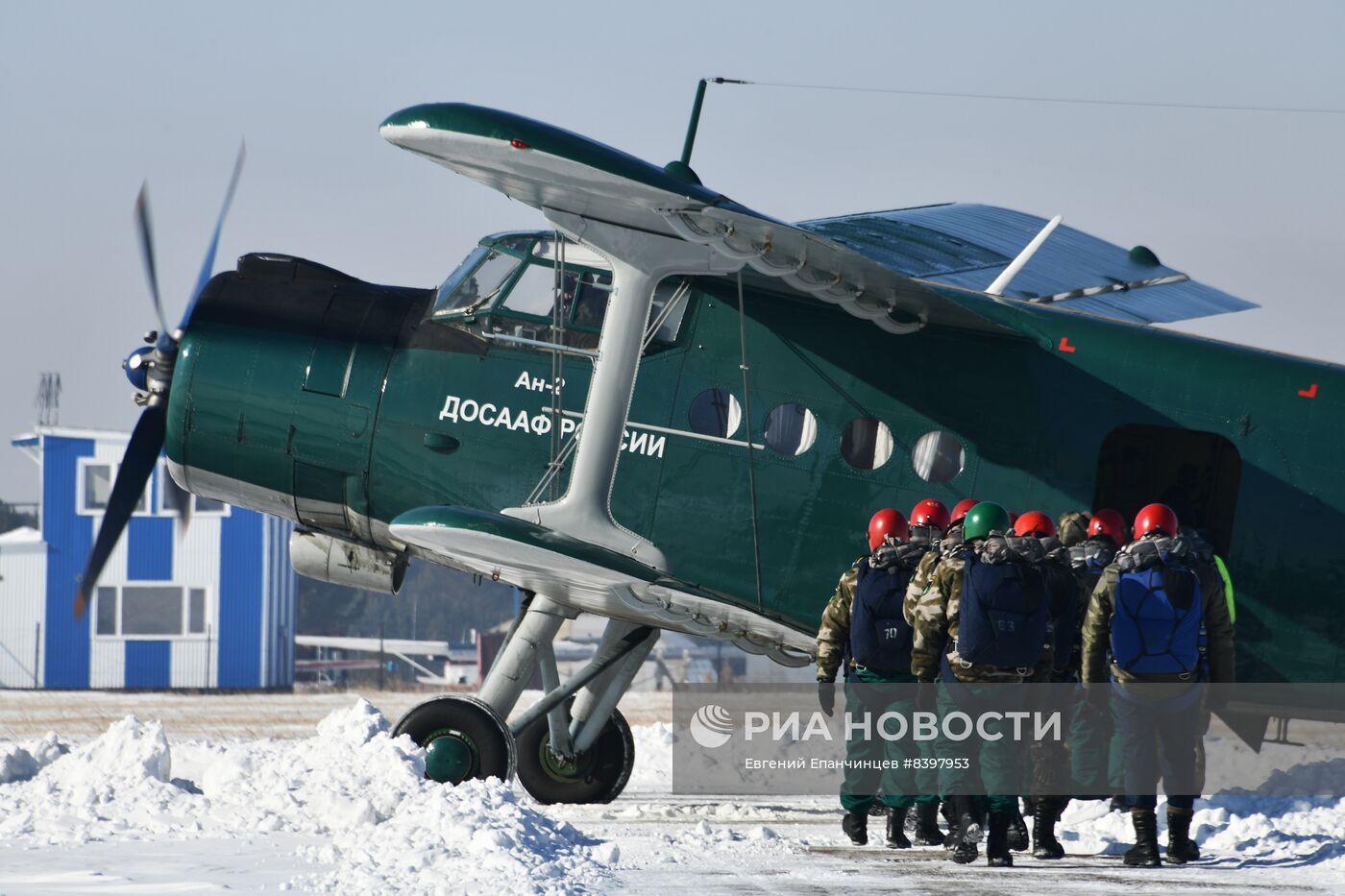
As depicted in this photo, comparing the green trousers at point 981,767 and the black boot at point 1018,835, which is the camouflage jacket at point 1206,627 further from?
the black boot at point 1018,835

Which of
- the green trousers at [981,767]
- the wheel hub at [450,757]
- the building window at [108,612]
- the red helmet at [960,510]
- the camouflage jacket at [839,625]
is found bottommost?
the building window at [108,612]

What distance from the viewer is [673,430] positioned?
11633 mm

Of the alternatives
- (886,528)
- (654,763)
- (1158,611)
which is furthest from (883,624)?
A: (654,763)

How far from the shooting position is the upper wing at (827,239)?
29.1 feet

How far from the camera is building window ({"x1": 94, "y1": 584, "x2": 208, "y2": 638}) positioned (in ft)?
144

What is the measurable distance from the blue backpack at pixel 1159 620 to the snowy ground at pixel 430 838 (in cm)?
116

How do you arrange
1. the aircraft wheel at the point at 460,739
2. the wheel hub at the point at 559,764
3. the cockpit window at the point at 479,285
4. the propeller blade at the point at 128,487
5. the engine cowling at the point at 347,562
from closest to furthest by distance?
1. the aircraft wheel at the point at 460,739
2. the cockpit window at the point at 479,285
3. the engine cowling at the point at 347,562
4. the wheel hub at the point at 559,764
5. the propeller blade at the point at 128,487

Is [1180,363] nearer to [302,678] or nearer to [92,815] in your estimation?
[92,815]

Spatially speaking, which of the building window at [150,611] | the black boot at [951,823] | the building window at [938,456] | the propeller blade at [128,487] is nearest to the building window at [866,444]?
the building window at [938,456]

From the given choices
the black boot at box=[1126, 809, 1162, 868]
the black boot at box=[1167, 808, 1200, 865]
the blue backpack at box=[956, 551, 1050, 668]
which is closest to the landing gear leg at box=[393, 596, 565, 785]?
the blue backpack at box=[956, 551, 1050, 668]

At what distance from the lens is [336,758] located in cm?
1091

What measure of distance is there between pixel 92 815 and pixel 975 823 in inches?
212

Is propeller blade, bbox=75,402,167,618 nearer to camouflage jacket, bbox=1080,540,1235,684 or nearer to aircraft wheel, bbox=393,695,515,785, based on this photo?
aircraft wheel, bbox=393,695,515,785

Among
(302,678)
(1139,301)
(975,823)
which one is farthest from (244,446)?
(302,678)
